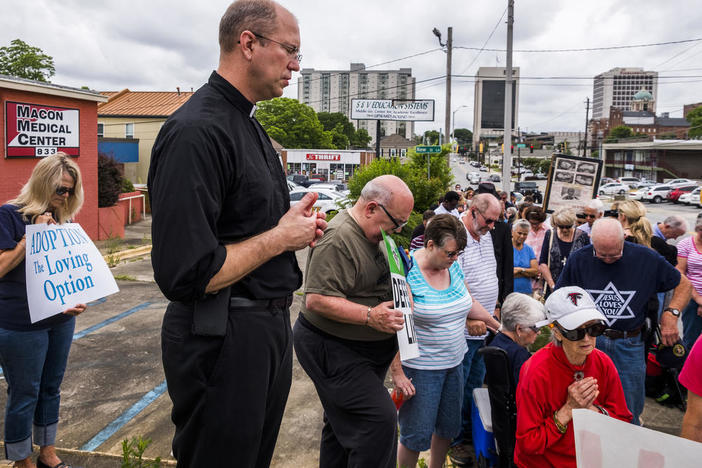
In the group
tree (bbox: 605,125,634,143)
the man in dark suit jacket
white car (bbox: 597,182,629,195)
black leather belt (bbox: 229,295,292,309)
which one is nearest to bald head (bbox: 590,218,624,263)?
the man in dark suit jacket

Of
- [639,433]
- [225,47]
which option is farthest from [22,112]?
[639,433]

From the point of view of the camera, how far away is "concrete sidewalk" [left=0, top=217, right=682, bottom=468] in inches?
149

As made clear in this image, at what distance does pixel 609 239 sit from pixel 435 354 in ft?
5.43

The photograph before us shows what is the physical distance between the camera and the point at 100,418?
14.1 ft

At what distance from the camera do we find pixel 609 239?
3.96 meters

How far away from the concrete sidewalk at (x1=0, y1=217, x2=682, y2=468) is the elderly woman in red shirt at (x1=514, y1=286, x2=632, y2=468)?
144 cm

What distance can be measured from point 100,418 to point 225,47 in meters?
3.79

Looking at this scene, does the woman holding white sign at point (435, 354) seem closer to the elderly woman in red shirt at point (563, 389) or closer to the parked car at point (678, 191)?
the elderly woman in red shirt at point (563, 389)

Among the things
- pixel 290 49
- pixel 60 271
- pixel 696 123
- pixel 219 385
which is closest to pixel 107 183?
pixel 60 271

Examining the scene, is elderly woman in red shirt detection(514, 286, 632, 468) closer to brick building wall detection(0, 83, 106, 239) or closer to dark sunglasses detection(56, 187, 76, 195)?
dark sunglasses detection(56, 187, 76, 195)

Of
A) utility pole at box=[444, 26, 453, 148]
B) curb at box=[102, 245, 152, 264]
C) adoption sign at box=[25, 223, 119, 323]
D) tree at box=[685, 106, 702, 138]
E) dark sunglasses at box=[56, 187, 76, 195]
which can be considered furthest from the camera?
tree at box=[685, 106, 702, 138]

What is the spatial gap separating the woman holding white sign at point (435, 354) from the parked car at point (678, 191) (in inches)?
1709

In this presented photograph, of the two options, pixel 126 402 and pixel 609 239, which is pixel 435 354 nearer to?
pixel 609 239

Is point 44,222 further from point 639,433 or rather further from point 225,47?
point 639,433
